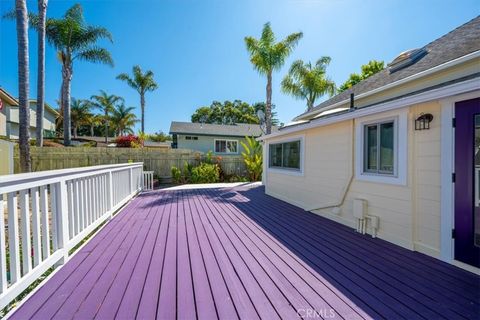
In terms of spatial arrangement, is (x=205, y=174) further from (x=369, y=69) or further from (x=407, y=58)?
(x=369, y=69)

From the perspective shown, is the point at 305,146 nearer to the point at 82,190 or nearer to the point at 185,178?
the point at 82,190

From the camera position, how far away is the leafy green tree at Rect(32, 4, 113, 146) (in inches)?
536

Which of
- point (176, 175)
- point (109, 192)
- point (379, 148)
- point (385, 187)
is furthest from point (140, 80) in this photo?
point (385, 187)

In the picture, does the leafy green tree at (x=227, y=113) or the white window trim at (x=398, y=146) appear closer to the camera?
the white window trim at (x=398, y=146)

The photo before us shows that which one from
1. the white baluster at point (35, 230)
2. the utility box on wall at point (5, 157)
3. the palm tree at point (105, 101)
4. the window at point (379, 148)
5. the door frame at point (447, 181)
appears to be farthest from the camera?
the palm tree at point (105, 101)

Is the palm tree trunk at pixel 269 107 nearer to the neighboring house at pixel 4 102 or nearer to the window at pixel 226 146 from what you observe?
the window at pixel 226 146

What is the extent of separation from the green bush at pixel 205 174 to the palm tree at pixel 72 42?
9212 mm

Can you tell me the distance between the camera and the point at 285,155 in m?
7.39

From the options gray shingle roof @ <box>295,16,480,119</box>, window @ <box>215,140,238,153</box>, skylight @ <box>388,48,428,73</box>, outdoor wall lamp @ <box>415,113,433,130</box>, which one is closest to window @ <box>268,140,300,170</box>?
A: gray shingle roof @ <box>295,16,480,119</box>

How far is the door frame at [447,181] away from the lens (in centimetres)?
291

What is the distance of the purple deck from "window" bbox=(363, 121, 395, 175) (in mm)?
1259

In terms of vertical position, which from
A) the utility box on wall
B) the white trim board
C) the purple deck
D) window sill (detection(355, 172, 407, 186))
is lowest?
the purple deck

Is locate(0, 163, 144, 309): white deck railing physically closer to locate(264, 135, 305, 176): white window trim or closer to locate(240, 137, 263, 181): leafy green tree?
locate(264, 135, 305, 176): white window trim

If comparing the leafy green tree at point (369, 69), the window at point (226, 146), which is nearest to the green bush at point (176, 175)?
the window at point (226, 146)
